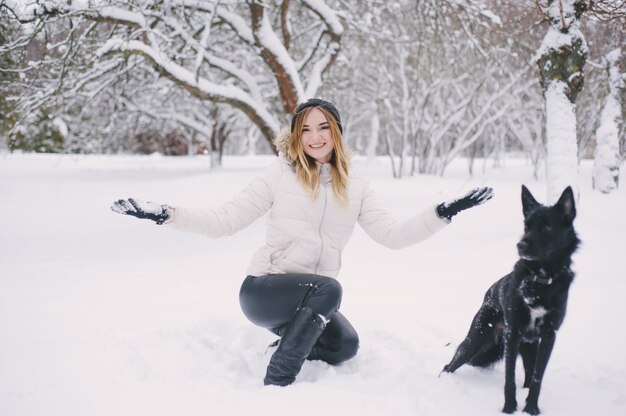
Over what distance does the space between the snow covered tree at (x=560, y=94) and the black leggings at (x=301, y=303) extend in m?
4.73

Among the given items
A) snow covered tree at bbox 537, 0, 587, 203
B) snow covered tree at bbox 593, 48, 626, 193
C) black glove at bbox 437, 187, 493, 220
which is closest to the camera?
black glove at bbox 437, 187, 493, 220

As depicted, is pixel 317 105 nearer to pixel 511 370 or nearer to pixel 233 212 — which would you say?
pixel 233 212

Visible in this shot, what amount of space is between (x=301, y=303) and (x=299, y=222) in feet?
1.62

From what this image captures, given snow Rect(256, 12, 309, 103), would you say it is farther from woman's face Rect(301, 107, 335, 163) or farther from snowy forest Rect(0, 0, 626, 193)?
woman's face Rect(301, 107, 335, 163)

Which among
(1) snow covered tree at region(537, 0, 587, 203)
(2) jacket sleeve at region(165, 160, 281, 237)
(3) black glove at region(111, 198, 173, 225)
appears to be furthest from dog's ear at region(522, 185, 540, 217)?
A: (1) snow covered tree at region(537, 0, 587, 203)

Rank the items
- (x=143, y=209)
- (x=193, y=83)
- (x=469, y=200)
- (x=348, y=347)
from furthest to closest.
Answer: (x=193, y=83) < (x=348, y=347) < (x=469, y=200) < (x=143, y=209)

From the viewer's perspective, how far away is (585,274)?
4.59 meters

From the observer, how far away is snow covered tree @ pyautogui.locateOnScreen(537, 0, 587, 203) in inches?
232

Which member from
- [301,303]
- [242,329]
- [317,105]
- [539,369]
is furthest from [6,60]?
[539,369]

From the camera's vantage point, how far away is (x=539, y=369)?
2195mm

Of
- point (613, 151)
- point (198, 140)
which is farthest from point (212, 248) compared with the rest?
point (198, 140)

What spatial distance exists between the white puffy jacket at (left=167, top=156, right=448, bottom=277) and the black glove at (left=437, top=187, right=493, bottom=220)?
0.60ft

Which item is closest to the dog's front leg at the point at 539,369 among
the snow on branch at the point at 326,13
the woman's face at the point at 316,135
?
the woman's face at the point at 316,135

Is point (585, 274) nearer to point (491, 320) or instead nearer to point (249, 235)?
point (491, 320)
